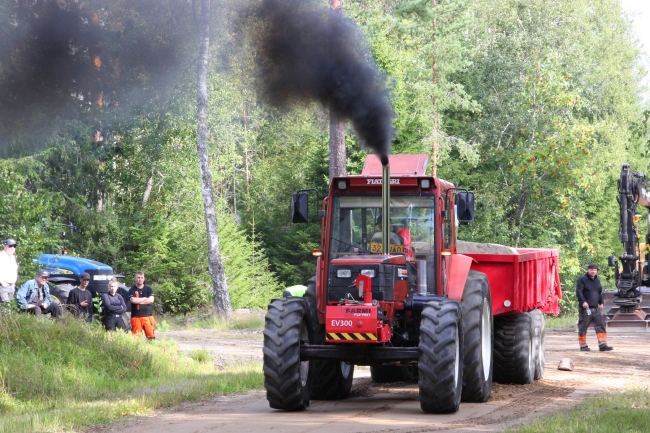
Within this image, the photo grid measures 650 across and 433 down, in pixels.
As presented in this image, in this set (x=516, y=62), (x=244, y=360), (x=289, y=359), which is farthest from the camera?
(x=516, y=62)

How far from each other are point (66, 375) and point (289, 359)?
4.30 meters

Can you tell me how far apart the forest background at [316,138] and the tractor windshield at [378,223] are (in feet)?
40.5

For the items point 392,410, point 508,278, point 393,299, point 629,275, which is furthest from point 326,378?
point 629,275

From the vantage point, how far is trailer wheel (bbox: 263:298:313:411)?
10336 mm

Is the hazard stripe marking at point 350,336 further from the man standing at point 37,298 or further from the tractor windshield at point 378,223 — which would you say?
the man standing at point 37,298

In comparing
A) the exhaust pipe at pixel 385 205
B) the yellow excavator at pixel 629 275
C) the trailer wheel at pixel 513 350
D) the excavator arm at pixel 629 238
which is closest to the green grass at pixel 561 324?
the yellow excavator at pixel 629 275

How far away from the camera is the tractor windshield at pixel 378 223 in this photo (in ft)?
37.5

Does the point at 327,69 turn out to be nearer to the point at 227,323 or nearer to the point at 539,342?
the point at 539,342

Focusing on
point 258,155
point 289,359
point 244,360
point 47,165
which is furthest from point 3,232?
point 258,155

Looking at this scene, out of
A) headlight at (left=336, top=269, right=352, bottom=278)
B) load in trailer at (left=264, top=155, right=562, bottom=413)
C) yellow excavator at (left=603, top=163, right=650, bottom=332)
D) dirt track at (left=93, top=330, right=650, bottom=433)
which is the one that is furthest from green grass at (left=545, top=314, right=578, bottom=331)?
headlight at (left=336, top=269, right=352, bottom=278)

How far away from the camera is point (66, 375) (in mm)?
13109

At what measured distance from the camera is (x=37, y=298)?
17.0 meters

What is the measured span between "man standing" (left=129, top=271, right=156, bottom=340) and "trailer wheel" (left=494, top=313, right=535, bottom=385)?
7396 mm

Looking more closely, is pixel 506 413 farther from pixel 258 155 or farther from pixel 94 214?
pixel 258 155
